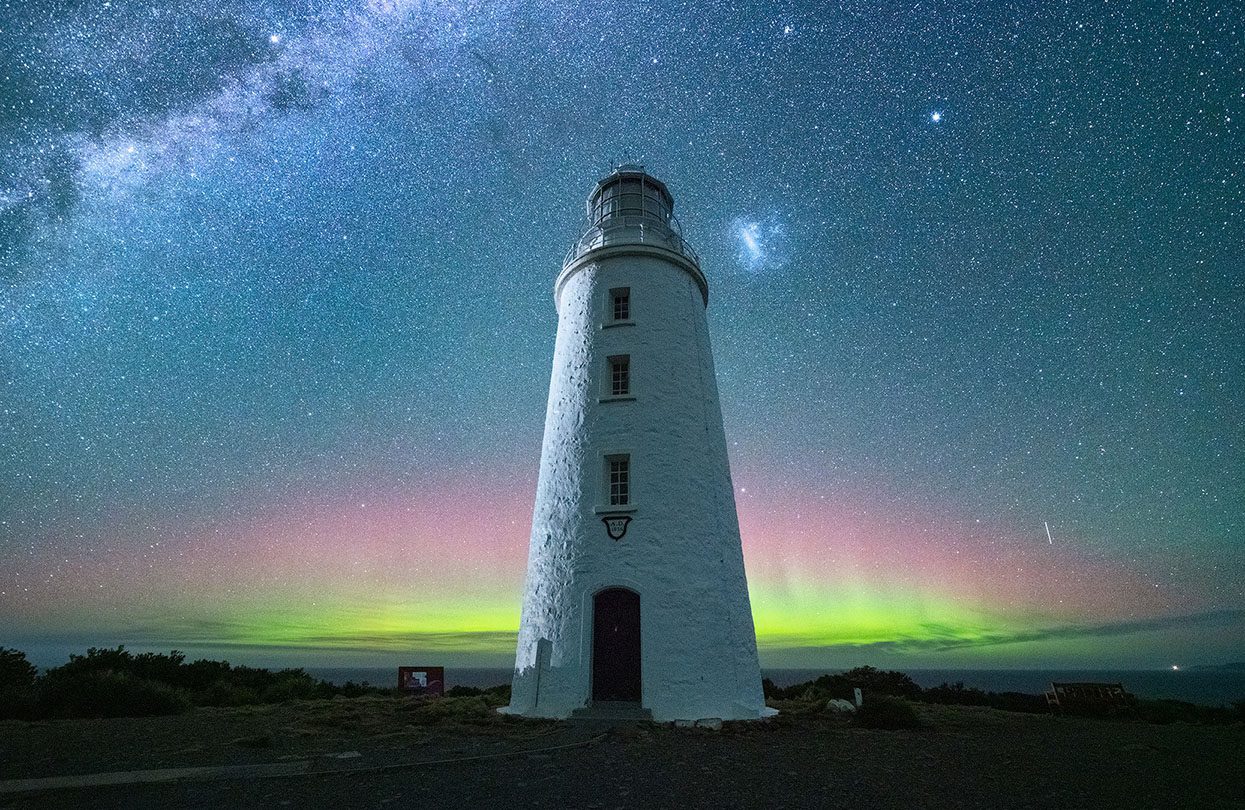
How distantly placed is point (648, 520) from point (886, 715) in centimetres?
669

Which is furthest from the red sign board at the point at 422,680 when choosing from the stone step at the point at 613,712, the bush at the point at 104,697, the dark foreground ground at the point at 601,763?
the stone step at the point at 613,712

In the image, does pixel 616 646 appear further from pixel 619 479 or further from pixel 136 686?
pixel 136 686

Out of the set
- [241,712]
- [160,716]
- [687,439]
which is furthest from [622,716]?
[160,716]

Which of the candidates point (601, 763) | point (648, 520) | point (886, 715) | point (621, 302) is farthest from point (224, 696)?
point (886, 715)

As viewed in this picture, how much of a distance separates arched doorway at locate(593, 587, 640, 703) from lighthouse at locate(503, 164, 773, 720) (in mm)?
31

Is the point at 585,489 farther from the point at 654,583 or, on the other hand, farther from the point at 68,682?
the point at 68,682

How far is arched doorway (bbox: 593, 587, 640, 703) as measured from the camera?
1377 centimetres

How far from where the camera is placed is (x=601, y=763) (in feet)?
29.1

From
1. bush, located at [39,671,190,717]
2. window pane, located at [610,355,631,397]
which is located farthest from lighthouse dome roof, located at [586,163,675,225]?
bush, located at [39,671,190,717]

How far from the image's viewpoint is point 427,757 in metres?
9.12

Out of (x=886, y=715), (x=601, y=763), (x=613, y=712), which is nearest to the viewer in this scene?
(x=601, y=763)

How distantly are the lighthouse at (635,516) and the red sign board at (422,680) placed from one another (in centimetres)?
596

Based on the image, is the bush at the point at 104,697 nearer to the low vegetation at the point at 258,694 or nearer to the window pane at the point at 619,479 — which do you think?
the low vegetation at the point at 258,694

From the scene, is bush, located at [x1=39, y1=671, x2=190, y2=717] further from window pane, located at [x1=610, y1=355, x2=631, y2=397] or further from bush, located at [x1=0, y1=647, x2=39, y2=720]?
window pane, located at [x1=610, y1=355, x2=631, y2=397]
